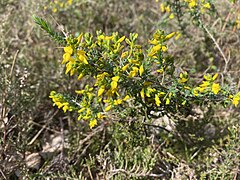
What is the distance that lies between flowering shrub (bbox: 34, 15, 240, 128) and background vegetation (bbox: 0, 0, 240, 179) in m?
0.21

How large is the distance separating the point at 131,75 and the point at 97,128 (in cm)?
106

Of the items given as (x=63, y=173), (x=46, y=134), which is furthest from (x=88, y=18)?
(x=63, y=173)

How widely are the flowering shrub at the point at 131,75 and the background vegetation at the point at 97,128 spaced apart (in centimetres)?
21

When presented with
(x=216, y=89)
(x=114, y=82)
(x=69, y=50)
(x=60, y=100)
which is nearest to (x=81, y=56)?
(x=69, y=50)

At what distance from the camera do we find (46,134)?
317 cm

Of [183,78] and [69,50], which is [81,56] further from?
[183,78]

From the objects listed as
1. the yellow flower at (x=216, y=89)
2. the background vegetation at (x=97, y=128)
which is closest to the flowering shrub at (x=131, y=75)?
the yellow flower at (x=216, y=89)

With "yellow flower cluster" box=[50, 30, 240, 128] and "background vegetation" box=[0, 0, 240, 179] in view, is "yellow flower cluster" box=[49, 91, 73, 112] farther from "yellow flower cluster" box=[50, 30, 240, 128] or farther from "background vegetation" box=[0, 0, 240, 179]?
"background vegetation" box=[0, 0, 240, 179]

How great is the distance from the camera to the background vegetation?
8.30ft

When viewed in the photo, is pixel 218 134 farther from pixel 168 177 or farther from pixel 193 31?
pixel 193 31

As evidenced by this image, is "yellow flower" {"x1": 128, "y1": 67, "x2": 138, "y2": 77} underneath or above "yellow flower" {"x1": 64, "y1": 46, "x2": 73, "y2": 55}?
underneath

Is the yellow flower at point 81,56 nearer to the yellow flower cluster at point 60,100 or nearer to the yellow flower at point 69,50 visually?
the yellow flower at point 69,50

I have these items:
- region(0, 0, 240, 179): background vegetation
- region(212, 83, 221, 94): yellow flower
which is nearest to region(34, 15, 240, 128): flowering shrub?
region(212, 83, 221, 94): yellow flower

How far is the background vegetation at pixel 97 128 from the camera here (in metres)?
2.53
